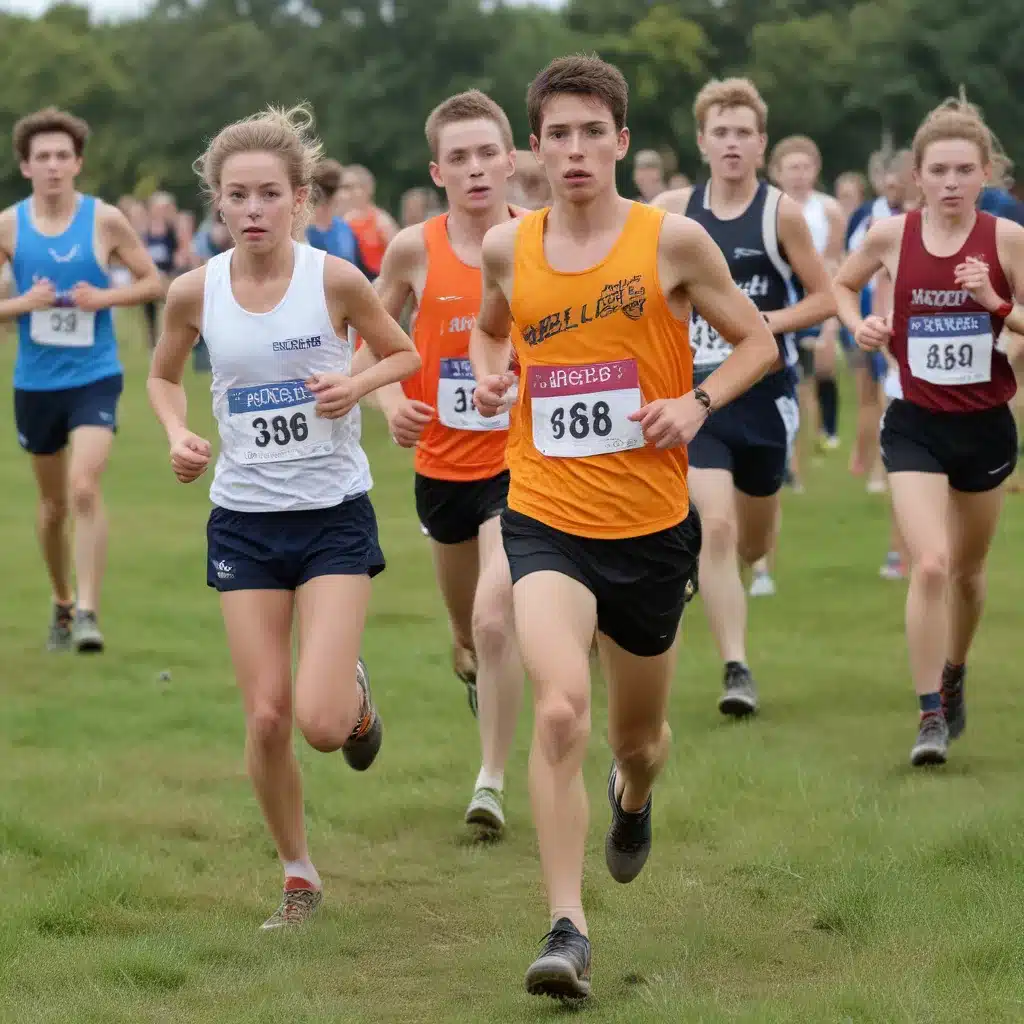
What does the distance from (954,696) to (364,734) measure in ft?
9.16

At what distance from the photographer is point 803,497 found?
15109 millimetres

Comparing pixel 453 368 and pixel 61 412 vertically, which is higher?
pixel 453 368

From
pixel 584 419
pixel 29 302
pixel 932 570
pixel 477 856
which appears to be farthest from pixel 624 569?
pixel 29 302

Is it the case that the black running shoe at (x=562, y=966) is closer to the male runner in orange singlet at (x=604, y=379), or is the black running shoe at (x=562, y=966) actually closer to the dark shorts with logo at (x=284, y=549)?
the male runner in orange singlet at (x=604, y=379)

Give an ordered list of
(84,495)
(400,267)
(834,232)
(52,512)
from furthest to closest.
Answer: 1. (834,232)
2. (52,512)
3. (84,495)
4. (400,267)

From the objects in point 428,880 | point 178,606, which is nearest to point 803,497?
point 178,606

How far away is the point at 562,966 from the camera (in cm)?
→ 458

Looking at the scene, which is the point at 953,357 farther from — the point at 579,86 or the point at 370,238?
the point at 370,238

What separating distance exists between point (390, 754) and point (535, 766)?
9.96 ft

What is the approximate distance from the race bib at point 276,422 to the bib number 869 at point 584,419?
2.63 ft

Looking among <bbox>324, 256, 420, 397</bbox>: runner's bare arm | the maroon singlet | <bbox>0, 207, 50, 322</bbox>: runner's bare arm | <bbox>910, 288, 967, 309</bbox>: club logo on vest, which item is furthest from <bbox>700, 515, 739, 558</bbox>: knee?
<bbox>0, 207, 50, 322</bbox>: runner's bare arm

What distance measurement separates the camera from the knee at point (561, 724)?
478 cm

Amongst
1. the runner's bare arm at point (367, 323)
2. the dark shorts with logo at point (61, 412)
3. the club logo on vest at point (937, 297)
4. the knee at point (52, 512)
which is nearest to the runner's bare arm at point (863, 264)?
the club logo on vest at point (937, 297)

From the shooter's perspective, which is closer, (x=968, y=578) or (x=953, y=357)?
(x=953, y=357)
